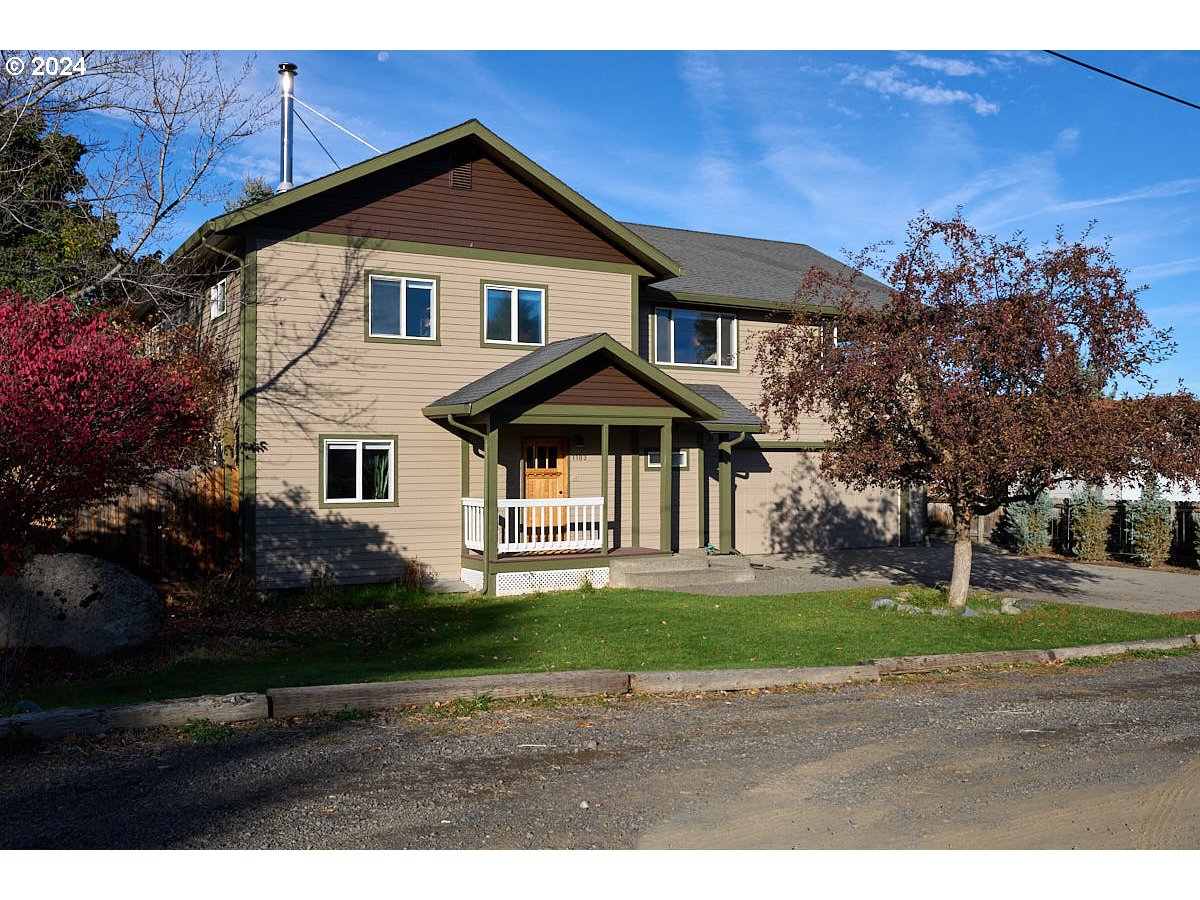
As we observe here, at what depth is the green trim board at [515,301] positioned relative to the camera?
17.8 metres

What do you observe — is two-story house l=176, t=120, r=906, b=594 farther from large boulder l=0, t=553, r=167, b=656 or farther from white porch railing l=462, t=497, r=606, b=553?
large boulder l=0, t=553, r=167, b=656

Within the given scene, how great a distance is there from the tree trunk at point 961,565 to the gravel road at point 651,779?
532cm

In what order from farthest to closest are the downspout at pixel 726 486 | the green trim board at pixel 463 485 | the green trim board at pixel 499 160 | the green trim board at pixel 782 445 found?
the green trim board at pixel 782 445, the downspout at pixel 726 486, the green trim board at pixel 463 485, the green trim board at pixel 499 160

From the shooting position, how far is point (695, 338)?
834 inches

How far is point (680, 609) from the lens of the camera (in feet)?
46.9

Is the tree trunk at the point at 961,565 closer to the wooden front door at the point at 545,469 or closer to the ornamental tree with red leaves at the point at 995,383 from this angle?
the ornamental tree with red leaves at the point at 995,383

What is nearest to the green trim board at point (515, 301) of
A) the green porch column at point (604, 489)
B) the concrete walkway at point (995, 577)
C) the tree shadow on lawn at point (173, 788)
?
the green porch column at point (604, 489)

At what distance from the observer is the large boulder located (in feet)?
34.2

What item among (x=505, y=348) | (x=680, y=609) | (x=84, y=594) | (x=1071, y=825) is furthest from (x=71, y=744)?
(x=505, y=348)

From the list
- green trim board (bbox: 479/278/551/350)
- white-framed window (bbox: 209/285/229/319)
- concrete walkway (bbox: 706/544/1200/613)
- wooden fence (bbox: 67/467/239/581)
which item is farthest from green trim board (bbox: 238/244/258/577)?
concrete walkway (bbox: 706/544/1200/613)

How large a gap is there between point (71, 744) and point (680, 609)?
881 centimetres

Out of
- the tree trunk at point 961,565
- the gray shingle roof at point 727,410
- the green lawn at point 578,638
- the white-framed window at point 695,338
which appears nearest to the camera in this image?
the green lawn at point 578,638

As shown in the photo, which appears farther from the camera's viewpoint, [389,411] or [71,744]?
[389,411]

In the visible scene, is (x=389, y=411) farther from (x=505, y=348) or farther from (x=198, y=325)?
(x=198, y=325)
